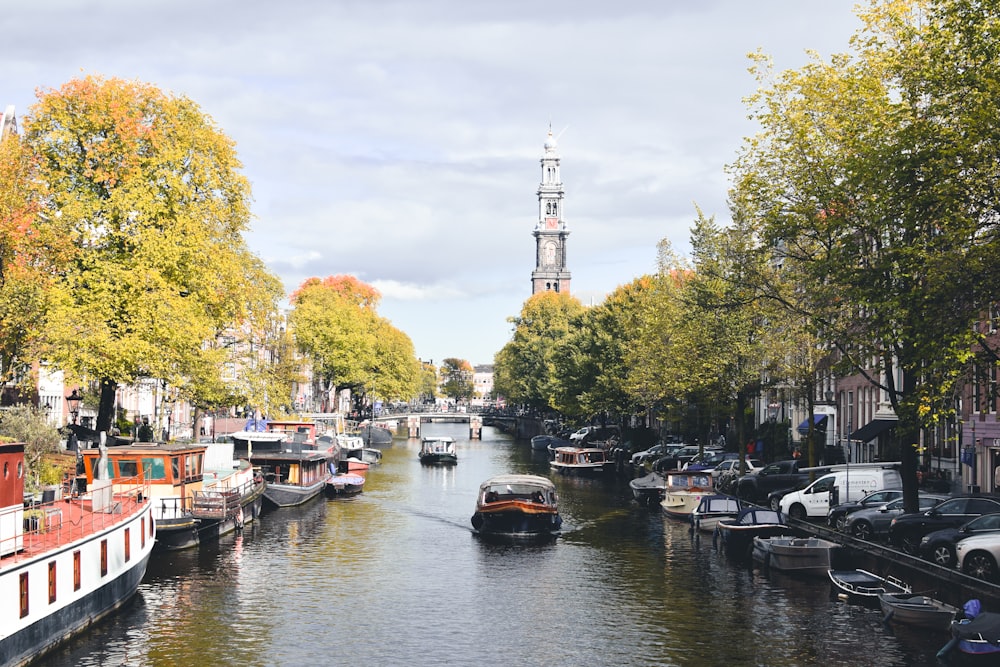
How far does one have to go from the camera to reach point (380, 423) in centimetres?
17738

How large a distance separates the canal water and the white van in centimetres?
511

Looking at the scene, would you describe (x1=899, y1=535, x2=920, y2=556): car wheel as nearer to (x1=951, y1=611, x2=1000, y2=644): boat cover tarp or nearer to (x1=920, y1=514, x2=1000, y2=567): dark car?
(x1=920, y1=514, x2=1000, y2=567): dark car

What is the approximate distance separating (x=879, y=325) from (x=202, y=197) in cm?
4022

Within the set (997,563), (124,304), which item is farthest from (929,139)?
(124,304)

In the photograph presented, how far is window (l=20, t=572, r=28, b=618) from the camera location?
27391 millimetres

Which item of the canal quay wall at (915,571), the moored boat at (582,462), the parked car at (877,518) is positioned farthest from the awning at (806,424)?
the canal quay wall at (915,571)

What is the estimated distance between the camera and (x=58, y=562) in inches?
1174

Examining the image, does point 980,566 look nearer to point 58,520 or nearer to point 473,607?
point 473,607

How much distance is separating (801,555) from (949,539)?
706 centimetres

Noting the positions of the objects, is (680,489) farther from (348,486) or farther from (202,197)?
(202,197)

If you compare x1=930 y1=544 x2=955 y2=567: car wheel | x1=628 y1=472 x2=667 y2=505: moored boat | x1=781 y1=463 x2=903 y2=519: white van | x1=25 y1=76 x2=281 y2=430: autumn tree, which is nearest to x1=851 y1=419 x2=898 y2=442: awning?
x1=628 y1=472 x2=667 y2=505: moored boat

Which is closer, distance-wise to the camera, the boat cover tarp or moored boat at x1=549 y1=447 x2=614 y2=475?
the boat cover tarp

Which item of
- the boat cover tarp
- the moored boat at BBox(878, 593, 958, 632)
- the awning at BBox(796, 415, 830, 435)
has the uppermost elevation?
the awning at BBox(796, 415, 830, 435)

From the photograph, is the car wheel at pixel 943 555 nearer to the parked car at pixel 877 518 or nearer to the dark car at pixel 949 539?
the dark car at pixel 949 539
